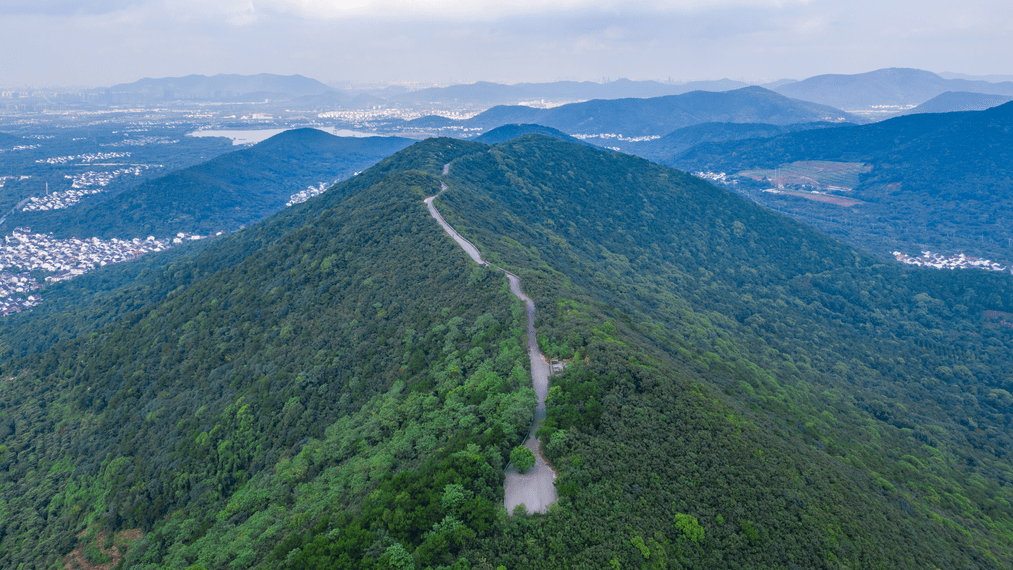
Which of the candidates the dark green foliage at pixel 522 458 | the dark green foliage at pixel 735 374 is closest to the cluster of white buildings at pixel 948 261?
the dark green foliage at pixel 735 374

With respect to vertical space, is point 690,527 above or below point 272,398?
above

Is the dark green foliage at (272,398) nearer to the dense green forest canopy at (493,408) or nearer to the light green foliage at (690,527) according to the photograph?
the dense green forest canopy at (493,408)

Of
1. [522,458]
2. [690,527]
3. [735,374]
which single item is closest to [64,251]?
[522,458]

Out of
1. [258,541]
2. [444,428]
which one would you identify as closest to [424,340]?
[444,428]

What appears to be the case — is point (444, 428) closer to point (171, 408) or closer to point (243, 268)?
point (171, 408)

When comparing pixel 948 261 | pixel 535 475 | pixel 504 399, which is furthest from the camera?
pixel 948 261

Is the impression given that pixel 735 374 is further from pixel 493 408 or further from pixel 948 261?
pixel 948 261

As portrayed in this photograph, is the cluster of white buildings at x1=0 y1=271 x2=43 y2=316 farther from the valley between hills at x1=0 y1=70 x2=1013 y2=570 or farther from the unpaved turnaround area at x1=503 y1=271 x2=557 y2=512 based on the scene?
the unpaved turnaround area at x1=503 y1=271 x2=557 y2=512
